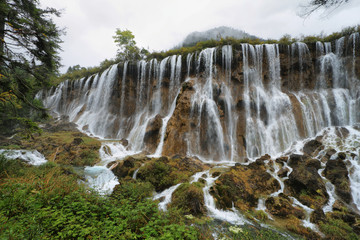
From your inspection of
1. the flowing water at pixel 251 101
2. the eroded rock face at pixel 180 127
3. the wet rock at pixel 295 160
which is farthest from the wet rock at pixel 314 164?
the eroded rock face at pixel 180 127

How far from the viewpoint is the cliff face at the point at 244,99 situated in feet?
Result: 44.5

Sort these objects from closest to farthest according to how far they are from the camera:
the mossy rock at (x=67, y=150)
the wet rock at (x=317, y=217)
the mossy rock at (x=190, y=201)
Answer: the wet rock at (x=317, y=217)
the mossy rock at (x=190, y=201)
the mossy rock at (x=67, y=150)

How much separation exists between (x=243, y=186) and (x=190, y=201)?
316cm

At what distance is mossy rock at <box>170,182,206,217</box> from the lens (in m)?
5.66

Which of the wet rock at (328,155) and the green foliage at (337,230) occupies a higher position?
the wet rock at (328,155)

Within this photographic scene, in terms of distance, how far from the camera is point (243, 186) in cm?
757

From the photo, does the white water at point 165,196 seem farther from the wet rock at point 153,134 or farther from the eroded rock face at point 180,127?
the wet rock at point 153,134

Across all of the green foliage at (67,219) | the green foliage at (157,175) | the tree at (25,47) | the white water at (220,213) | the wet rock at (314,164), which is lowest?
the white water at (220,213)

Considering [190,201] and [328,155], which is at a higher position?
[328,155]

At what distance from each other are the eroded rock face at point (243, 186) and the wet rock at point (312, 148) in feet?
15.1

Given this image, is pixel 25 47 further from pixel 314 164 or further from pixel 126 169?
pixel 314 164

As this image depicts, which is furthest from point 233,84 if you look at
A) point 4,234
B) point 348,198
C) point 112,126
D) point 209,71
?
point 4,234

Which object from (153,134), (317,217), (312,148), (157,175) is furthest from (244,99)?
(157,175)

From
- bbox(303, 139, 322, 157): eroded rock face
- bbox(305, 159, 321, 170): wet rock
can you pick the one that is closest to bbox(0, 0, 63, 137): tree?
bbox(305, 159, 321, 170): wet rock
